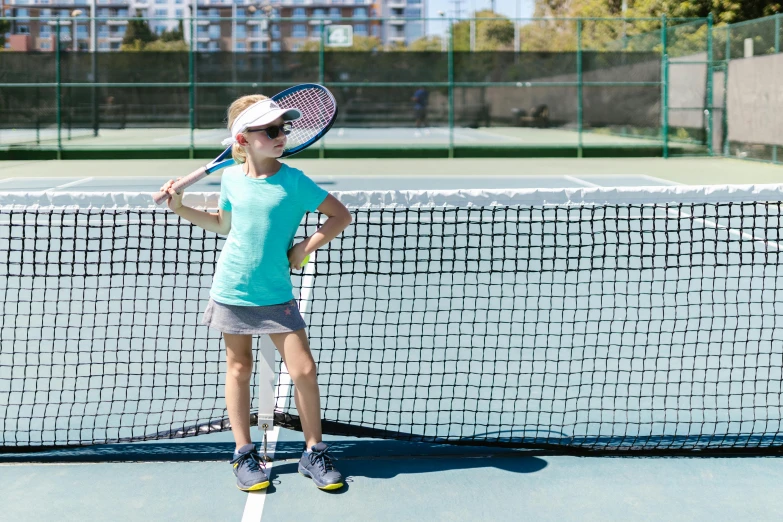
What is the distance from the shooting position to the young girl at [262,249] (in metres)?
3.50

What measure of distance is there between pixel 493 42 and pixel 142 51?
2385 inches

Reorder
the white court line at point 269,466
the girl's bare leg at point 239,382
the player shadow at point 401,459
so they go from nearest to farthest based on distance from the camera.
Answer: the white court line at point 269,466
the girl's bare leg at point 239,382
the player shadow at point 401,459

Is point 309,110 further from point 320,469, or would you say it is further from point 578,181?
point 578,181

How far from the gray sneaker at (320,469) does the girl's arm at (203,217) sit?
85 centimetres

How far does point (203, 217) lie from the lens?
364 cm

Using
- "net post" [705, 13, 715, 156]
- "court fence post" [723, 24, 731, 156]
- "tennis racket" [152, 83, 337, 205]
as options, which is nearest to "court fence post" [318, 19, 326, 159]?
"net post" [705, 13, 715, 156]

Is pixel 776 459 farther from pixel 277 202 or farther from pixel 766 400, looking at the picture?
pixel 277 202

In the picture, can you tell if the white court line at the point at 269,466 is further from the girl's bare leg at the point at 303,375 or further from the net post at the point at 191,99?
the net post at the point at 191,99

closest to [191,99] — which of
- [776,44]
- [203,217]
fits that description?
[776,44]

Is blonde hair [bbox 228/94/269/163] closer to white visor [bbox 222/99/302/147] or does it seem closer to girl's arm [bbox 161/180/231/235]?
white visor [bbox 222/99/302/147]

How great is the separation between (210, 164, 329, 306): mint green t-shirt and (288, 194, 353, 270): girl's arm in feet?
0.10

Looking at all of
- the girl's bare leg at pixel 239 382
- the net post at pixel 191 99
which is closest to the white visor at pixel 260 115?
the girl's bare leg at pixel 239 382

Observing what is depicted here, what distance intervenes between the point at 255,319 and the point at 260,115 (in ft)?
2.26

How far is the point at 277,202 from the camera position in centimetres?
350
